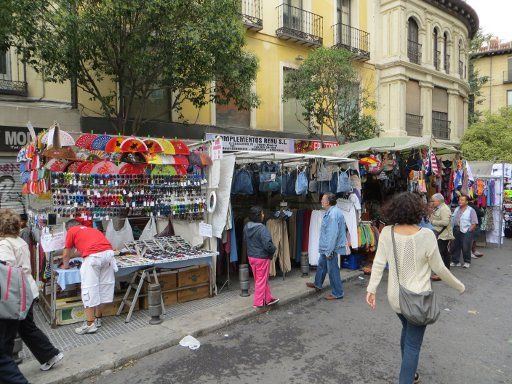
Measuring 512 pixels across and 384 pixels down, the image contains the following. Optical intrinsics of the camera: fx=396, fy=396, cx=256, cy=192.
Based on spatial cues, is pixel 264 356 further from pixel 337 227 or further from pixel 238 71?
pixel 238 71

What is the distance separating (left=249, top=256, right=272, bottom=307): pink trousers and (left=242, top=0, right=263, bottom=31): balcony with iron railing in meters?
9.59

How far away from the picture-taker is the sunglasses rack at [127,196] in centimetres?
584

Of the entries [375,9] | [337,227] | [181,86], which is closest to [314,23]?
[375,9]

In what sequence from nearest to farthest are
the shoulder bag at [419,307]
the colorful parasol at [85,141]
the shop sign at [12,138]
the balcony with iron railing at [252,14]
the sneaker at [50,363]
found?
the shoulder bag at [419,307], the sneaker at [50,363], the colorful parasol at [85,141], the shop sign at [12,138], the balcony with iron railing at [252,14]

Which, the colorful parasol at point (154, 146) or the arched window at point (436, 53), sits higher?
the arched window at point (436, 53)

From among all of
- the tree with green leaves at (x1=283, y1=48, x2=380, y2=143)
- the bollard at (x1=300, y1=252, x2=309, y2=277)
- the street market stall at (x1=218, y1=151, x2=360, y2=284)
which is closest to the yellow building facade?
the tree with green leaves at (x1=283, y1=48, x2=380, y2=143)

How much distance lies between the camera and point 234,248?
734 cm

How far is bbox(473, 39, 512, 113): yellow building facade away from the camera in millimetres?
32969

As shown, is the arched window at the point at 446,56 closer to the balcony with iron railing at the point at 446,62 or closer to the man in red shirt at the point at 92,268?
the balcony with iron railing at the point at 446,62

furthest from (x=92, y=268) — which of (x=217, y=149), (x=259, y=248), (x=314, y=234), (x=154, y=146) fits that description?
(x=314, y=234)

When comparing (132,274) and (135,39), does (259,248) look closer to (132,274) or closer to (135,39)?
(132,274)

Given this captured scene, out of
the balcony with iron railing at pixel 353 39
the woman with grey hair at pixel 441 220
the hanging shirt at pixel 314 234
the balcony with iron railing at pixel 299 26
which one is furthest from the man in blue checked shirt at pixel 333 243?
the balcony with iron railing at pixel 353 39

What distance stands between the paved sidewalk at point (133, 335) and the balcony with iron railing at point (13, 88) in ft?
19.0

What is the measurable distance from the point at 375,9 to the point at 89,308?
1731cm
